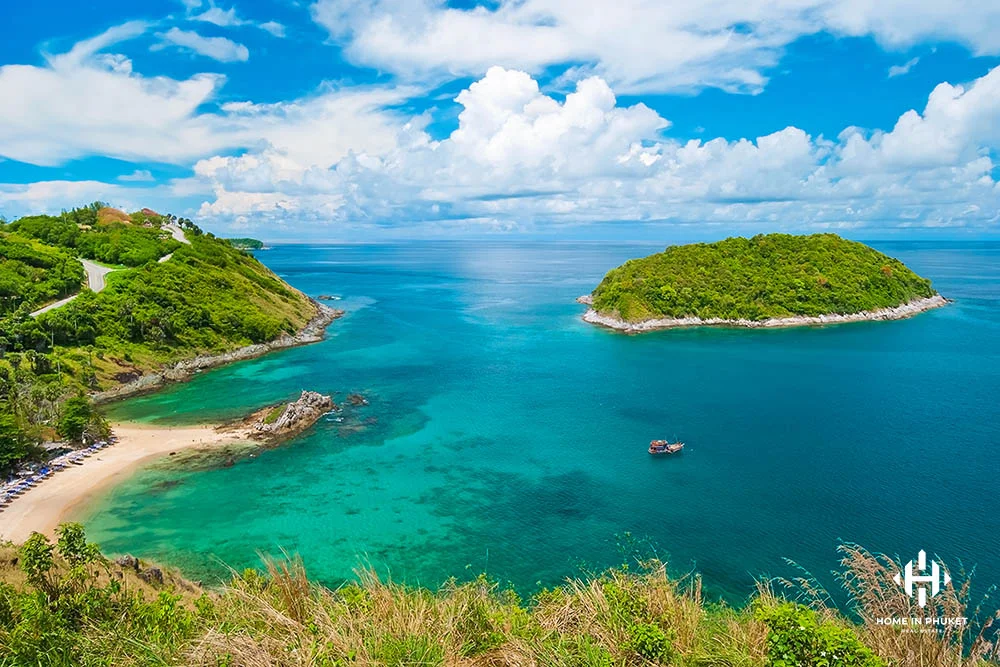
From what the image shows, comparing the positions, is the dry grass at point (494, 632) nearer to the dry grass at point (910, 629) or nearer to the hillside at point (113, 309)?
the dry grass at point (910, 629)

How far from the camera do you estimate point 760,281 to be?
92562mm

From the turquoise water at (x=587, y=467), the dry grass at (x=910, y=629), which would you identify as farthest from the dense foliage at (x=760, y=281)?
the dry grass at (x=910, y=629)

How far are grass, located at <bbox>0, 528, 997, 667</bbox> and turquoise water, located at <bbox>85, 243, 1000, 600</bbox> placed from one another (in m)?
9.63

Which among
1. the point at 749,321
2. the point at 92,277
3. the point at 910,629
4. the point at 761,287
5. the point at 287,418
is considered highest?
the point at 92,277

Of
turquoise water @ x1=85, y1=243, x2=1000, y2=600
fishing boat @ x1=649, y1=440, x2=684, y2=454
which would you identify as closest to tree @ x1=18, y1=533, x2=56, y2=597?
turquoise water @ x1=85, y1=243, x2=1000, y2=600

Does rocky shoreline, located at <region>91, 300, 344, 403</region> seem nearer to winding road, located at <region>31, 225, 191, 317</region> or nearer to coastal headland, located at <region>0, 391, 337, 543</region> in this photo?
coastal headland, located at <region>0, 391, 337, 543</region>

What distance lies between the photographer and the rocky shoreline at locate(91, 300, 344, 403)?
165 feet

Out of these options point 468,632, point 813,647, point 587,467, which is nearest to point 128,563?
point 468,632

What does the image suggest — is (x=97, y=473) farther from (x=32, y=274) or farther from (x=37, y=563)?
(x=32, y=274)

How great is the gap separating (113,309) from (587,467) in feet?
180

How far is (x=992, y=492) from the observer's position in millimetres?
30484

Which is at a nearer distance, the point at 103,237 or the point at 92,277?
the point at 92,277

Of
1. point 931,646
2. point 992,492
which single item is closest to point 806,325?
point 992,492

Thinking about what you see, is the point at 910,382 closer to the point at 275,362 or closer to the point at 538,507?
the point at 538,507
